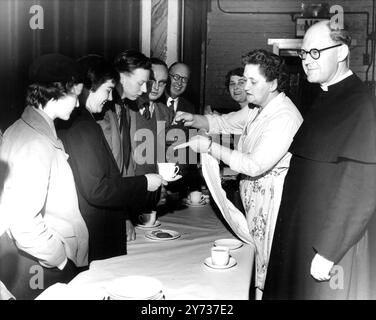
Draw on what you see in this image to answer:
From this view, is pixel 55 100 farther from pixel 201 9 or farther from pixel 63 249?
pixel 201 9

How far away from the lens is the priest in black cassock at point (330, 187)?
1.62 meters

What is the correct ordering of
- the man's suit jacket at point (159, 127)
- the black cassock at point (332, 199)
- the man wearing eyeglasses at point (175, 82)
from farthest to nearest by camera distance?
the man wearing eyeglasses at point (175, 82) < the man's suit jacket at point (159, 127) < the black cassock at point (332, 199)

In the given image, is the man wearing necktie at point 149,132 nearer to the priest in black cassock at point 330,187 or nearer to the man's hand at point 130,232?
the man's hand at point 130,232

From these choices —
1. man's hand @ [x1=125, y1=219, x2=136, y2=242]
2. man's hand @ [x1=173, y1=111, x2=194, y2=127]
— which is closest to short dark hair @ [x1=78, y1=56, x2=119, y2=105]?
man's hand @ [x1=125, y1=219, x2=136, y2=242]

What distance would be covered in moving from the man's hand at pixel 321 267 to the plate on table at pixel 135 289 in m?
0.65

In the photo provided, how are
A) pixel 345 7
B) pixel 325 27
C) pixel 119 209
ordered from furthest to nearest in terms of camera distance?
pixel 345 7
pixel 119 209
pixel 325 27

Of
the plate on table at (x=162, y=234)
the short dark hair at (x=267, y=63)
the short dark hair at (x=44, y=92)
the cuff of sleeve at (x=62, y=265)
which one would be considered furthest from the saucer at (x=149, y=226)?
the short dark hair at (x=267, y=63)

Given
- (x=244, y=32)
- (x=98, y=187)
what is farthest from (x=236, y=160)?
(x=244, y=32)

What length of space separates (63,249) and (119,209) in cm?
39

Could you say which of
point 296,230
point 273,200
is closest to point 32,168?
point 296,230

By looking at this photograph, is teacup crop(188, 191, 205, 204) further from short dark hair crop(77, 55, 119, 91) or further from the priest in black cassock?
short dark hair crop(77, 55, 119, 91)

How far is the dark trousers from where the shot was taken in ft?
5.28

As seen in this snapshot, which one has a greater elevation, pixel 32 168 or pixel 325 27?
pixel 325 27
